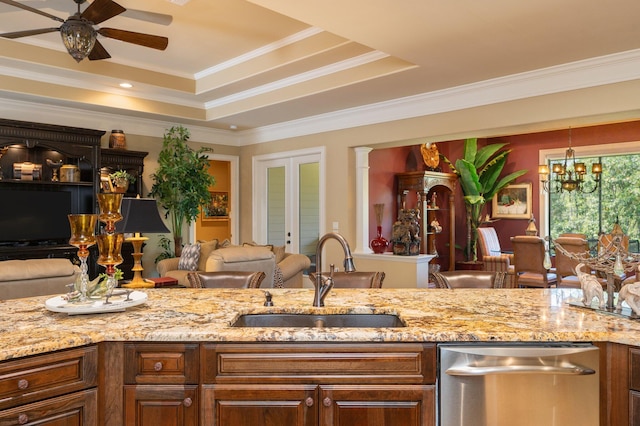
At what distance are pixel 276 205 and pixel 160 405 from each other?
606cm

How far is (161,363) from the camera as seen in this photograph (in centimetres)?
180

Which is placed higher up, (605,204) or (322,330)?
(605,204)

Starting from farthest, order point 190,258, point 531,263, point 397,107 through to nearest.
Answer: point 531,263
point 397,107
point 190,258

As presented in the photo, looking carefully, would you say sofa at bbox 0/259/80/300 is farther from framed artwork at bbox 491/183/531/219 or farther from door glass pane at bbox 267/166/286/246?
framed artwork at bbox 491/183/531/219

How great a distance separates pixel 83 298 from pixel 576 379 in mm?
2062

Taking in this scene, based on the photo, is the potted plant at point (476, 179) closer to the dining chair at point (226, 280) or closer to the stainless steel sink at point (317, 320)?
the dining chair at point (226, 280)

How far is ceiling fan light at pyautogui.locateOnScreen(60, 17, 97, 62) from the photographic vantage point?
3166 millimetres

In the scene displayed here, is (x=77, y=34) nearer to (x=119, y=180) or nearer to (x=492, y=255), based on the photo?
(x=119, y=180)

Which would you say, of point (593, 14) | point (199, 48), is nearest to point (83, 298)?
point (593, 14)

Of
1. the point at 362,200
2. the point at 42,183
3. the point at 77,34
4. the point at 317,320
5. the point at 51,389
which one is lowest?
the point at 51,389

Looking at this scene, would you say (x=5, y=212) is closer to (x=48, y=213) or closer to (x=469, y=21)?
(x=48, y=213)

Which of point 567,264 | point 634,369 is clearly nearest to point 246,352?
point 634,369

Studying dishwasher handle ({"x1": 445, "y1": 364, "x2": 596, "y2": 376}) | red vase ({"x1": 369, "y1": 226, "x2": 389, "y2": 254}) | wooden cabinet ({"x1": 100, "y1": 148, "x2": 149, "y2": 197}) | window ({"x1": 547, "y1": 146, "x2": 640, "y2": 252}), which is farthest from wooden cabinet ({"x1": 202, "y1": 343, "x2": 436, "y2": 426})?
window ({"x1": 547, "y1": 146, "x2": 640, "y2": 252})

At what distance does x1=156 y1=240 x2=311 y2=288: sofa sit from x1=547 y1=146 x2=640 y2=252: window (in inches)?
217
